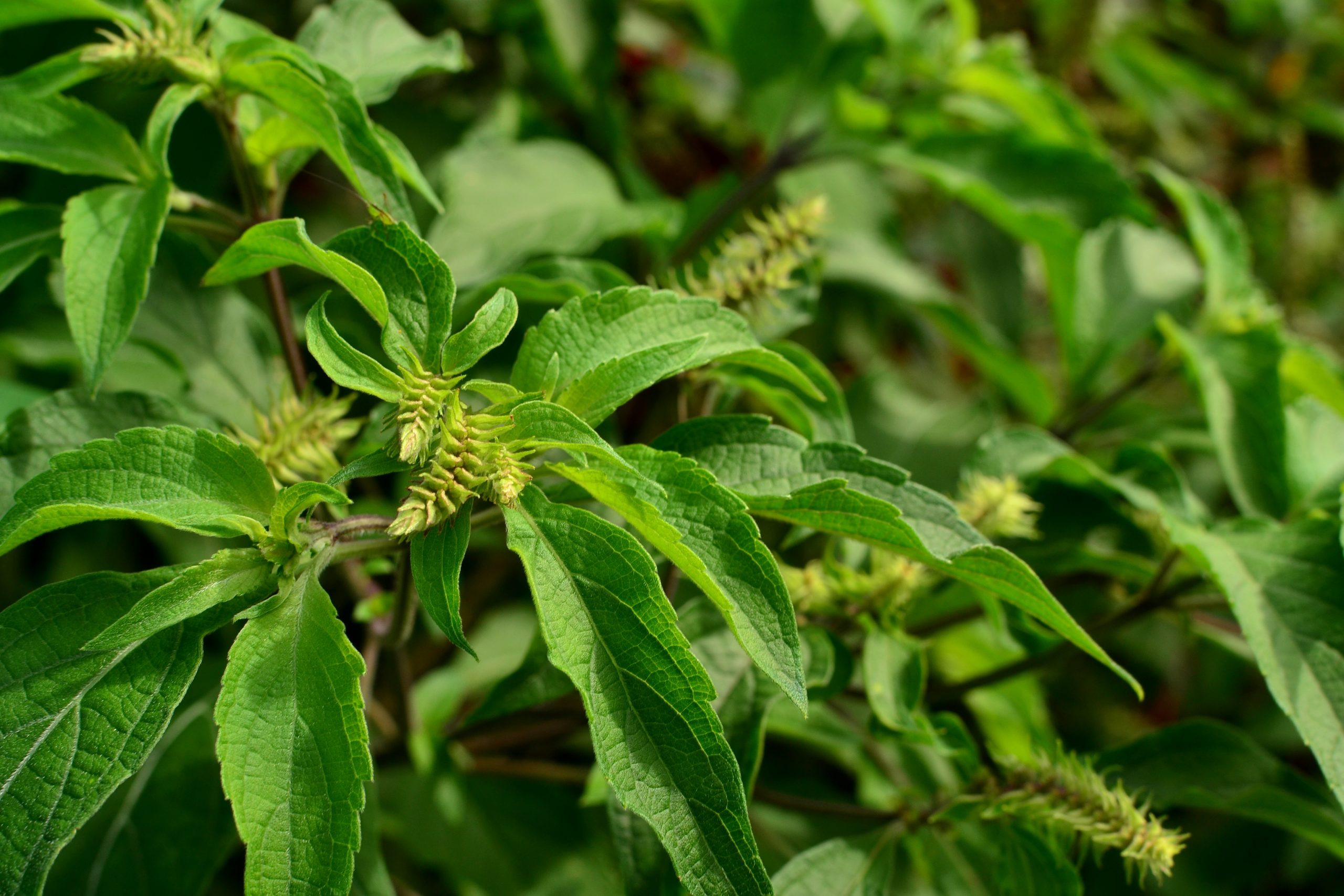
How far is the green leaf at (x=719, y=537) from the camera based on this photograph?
0.59 meters

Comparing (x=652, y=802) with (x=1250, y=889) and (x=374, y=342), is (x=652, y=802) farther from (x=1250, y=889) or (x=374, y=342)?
(x=1250, y=889)

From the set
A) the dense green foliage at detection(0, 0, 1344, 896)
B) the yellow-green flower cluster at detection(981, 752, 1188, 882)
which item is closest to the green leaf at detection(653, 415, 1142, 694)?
the dense green foliage at detection(0, 0, 1344, 896)

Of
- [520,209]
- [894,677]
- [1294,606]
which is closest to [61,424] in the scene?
[520,209]

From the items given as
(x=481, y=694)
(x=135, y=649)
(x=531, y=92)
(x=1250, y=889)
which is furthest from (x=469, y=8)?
(x=1250, y=889)

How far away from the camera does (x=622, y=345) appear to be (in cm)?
67

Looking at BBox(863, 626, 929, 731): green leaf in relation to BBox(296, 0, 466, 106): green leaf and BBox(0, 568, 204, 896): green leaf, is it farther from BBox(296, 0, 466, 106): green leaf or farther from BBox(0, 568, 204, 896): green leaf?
BBox(296, 0, 466, 106): green leaf

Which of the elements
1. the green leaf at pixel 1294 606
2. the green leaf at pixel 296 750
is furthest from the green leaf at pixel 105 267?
the green leaf at pixel 1294 606

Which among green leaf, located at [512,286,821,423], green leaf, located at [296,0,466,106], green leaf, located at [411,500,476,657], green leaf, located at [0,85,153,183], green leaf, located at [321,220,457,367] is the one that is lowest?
green leaf, located at [411,500,476,657]

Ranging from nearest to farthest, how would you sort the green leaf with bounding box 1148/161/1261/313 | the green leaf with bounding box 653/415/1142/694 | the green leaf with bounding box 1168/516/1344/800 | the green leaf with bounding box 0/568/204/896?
the green leaf with bounding box 0/568/204/896 → the green leaf with bounding box 653/415/1142/694 → the green leaf with bounding box 1168/516/1344/800 → the green leaf with bounding box 1148/161/1261/313

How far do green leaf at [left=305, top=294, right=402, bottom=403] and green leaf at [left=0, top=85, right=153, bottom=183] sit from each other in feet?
0.97

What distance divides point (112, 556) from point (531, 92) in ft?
3.23

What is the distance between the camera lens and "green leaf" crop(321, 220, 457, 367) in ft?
2.06

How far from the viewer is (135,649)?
0.60 meters

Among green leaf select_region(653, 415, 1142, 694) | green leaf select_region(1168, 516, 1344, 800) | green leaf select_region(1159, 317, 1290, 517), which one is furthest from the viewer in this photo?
green leaf select_region(1159, 317, 1290, 517)
